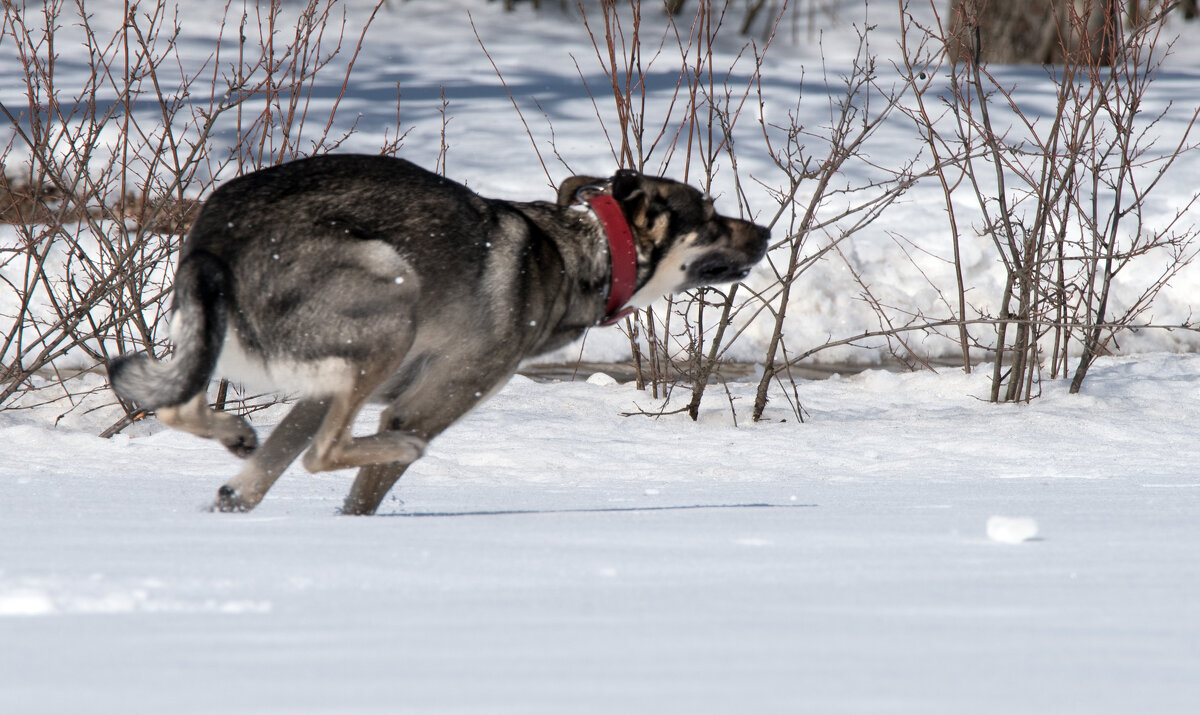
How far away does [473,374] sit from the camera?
359cm

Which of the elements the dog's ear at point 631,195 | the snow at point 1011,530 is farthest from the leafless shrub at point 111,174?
the snow at point 1011,530

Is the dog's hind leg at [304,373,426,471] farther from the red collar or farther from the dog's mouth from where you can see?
the dog's mouth

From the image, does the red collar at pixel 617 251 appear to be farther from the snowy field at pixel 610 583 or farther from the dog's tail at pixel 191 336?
the dog's tail at pixel 191 336

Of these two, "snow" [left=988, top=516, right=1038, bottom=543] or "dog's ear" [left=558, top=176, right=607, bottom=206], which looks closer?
"snow" [left=988, top=516, right=1038, bottom=543]

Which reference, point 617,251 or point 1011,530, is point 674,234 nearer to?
point 617,251

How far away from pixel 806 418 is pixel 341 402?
3.88m

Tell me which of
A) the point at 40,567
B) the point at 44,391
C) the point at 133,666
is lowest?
the point at 44,391

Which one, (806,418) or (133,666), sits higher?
(133,666)

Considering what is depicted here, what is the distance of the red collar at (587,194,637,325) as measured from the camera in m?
3.98

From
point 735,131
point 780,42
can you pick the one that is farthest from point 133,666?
point 780,42

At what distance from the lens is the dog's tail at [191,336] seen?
332cm

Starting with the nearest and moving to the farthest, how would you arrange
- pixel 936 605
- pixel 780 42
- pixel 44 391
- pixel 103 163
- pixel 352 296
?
pixel 936 605
pixel 352 296
pixel 44 391
pixel 103 163
pixel 780 42

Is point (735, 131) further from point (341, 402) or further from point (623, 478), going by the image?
point (341, 402)

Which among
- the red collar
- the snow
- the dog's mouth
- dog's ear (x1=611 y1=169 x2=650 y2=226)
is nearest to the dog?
the red collar
